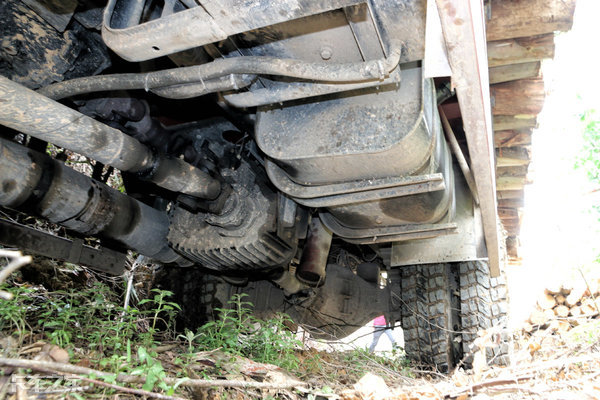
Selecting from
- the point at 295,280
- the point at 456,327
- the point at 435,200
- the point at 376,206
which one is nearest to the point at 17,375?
the point at 376,206

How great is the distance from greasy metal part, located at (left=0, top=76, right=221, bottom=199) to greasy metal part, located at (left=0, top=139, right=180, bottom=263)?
310 mm

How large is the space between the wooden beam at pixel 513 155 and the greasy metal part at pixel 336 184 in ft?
6.08

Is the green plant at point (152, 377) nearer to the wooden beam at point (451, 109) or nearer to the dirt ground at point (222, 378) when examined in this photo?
the dirt ground at point (222, 378)

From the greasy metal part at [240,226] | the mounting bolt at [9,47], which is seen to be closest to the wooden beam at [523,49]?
the greasy metal part at [240,226]

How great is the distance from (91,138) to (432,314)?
252 centimetres

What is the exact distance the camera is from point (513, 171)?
4121mm

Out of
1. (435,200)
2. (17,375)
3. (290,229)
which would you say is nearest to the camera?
(17,375)

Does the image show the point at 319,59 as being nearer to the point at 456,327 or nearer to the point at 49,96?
the point at 49,96

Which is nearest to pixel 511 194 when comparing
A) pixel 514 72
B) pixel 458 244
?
pixel 458 244

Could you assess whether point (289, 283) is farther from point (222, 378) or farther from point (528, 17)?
point (528, 17)

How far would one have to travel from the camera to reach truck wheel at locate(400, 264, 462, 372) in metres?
3.12

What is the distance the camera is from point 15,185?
6.21ft

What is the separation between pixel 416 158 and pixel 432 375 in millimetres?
1771

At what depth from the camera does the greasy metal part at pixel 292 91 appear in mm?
1662
